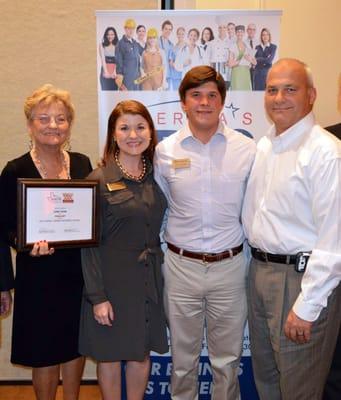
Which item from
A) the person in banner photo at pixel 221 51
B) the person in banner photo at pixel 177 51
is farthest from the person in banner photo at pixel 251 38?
the person in banner photo at pixel 177 51

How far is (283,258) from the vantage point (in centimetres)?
199

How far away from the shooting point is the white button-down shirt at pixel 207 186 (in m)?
2.25

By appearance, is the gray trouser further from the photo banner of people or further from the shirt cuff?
the photo banner of people

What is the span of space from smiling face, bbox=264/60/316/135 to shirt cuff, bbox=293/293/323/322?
79 cm

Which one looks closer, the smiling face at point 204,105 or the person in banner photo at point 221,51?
the smiling face at point 204,105

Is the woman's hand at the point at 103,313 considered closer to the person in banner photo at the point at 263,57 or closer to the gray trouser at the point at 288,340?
the gray trouser at the point at 288,340

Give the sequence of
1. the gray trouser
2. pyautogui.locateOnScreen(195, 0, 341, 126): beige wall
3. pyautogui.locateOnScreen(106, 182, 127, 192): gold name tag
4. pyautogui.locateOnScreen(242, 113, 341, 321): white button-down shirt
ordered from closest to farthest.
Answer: pyautogui.locateOnScreen(242, 113, 341, 321): white button-down shirt → the gray trouser → pyautogui.locateOnScreen(106, 182, 127, 192): gold name tag → pyautogui.locateOnScreen(195, 0, 341, 126): beige wall

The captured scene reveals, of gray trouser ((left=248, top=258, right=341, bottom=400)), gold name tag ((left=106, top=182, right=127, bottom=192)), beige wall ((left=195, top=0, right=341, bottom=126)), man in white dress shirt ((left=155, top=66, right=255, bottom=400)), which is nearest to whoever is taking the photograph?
gray trouser ((left=248, top=258, right=341, bottom=400))

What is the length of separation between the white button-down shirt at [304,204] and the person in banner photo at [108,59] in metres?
1.09

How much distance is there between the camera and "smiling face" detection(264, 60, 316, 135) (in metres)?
2.01

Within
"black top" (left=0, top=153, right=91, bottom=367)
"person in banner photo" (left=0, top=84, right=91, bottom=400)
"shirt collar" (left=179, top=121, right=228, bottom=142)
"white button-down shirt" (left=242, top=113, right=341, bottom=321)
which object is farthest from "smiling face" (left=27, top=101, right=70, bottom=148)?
"white button-down shirt" (left=242, top=113, right=341, bottom=321)

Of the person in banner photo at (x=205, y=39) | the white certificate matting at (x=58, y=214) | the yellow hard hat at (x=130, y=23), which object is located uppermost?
the yellow hard hat at (x=130, y=23)

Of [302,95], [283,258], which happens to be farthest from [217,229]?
[302,95]

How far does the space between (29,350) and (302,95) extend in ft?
5.81
